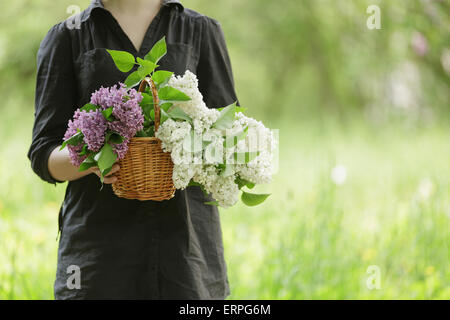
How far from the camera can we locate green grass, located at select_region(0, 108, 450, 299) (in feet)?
7.97

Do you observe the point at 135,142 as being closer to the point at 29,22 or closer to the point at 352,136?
the point at 29,22

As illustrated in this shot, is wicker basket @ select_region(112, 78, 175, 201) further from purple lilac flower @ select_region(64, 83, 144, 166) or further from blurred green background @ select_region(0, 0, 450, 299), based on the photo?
blurred green background @ select_region(0, 0, 450, 299)

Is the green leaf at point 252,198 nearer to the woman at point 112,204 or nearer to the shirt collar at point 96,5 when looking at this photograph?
the woman at point 112,204

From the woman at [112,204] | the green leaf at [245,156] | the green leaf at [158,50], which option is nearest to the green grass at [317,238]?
the woman at [112,204]

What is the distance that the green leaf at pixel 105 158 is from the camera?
103 centimetres

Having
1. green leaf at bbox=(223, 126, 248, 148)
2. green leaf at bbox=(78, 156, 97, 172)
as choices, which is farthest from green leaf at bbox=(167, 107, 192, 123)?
green leaf at bbox=(78, 156, 97, 172)

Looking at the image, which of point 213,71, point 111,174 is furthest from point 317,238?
point 111,174

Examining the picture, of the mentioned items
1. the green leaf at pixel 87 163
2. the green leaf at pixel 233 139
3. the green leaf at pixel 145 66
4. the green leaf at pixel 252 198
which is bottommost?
the green leaf at pixel 252 198

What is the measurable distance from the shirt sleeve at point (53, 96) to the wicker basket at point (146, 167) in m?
0.34

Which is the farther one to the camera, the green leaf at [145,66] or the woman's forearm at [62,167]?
the woman's forearm at [62,167]

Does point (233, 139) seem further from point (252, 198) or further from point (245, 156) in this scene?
point (252, 198)

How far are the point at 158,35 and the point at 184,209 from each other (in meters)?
0.51

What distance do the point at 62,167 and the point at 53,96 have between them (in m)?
0.22
